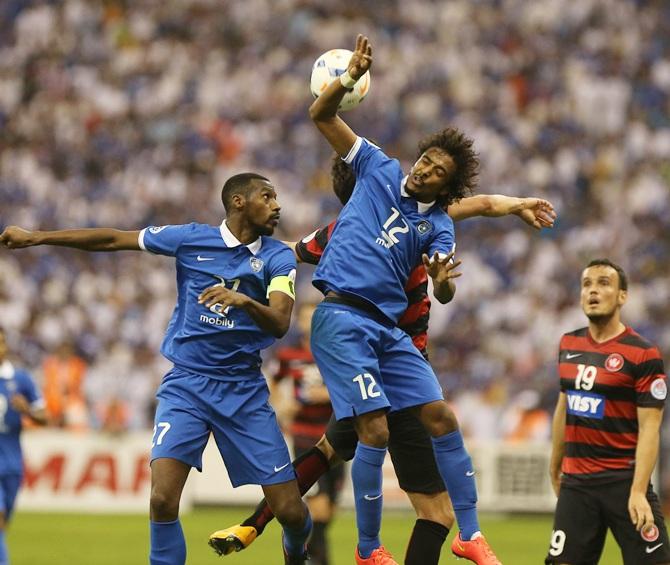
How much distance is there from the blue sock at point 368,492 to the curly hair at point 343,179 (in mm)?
1583

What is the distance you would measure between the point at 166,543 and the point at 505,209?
2845 millimetres

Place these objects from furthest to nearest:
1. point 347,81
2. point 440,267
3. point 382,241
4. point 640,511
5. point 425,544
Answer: point 425,544
point 640,511
point 382,241
point 347,81
point 440,267

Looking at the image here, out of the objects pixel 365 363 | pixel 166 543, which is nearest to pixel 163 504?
pixel 166 543

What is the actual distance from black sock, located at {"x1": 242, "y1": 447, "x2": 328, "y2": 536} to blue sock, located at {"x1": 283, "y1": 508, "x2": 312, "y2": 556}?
19 centimetres

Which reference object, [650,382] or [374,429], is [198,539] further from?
[650,382]

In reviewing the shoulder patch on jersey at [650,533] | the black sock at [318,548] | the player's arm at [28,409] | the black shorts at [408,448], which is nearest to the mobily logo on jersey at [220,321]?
the black shorts at [408,448]

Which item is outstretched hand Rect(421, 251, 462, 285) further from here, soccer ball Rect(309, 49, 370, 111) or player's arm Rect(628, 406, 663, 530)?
player's arm Rect(628, 406, 663, 530)

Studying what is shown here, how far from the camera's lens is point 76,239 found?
783 centimetres

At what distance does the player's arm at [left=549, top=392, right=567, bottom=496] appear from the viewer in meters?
8.41

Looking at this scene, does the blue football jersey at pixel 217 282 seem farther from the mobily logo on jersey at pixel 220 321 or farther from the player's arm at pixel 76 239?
the player's arm at pixel 76 239

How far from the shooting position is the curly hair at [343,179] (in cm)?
845

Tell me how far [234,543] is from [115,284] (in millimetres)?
14710

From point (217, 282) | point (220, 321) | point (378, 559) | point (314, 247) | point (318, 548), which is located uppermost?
point (314, 247)

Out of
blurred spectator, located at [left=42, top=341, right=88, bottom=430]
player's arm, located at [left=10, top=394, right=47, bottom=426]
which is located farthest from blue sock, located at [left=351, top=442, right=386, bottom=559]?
blurred spectator, located at [left=42, top=341, right=88, bottom=430]
